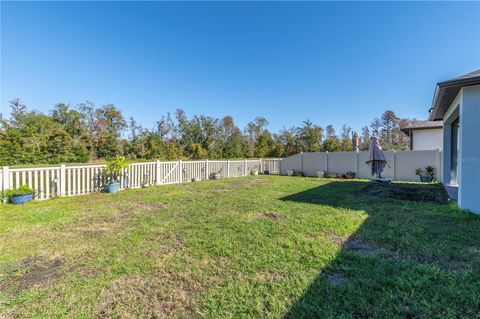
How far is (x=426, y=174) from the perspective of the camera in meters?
10.7

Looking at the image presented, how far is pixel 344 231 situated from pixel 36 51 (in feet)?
46.1

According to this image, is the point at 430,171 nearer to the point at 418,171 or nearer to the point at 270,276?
the point at 418,171

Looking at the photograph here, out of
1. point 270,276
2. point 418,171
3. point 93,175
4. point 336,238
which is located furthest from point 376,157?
point 93,175

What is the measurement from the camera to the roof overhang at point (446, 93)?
14.4ft

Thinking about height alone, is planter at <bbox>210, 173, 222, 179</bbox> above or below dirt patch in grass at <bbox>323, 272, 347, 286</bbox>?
above

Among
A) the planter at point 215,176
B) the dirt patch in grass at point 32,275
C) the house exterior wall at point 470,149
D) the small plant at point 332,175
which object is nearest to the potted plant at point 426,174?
the small plant at point 332,175

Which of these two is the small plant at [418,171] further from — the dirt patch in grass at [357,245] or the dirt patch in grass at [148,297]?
the dirt patch in grass at [148,297]

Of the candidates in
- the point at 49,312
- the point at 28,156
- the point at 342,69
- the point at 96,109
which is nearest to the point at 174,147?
the point at 28,156

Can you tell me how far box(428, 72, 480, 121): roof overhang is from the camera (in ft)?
14.4

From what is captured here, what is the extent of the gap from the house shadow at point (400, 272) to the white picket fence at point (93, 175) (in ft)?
26.7

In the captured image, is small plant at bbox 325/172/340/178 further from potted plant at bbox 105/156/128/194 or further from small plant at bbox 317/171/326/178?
potted plant at bbox 105/156/128/194

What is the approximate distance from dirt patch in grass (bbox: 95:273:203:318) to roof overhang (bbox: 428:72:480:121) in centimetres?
644

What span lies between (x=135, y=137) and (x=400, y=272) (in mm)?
19846

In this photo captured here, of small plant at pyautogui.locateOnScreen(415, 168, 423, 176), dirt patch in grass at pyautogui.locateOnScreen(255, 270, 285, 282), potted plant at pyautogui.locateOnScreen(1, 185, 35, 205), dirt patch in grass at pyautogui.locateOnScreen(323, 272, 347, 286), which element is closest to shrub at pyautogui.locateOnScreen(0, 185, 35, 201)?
potted plant at pyautogui.locateOnScreen(1, 185, 35, 205)
